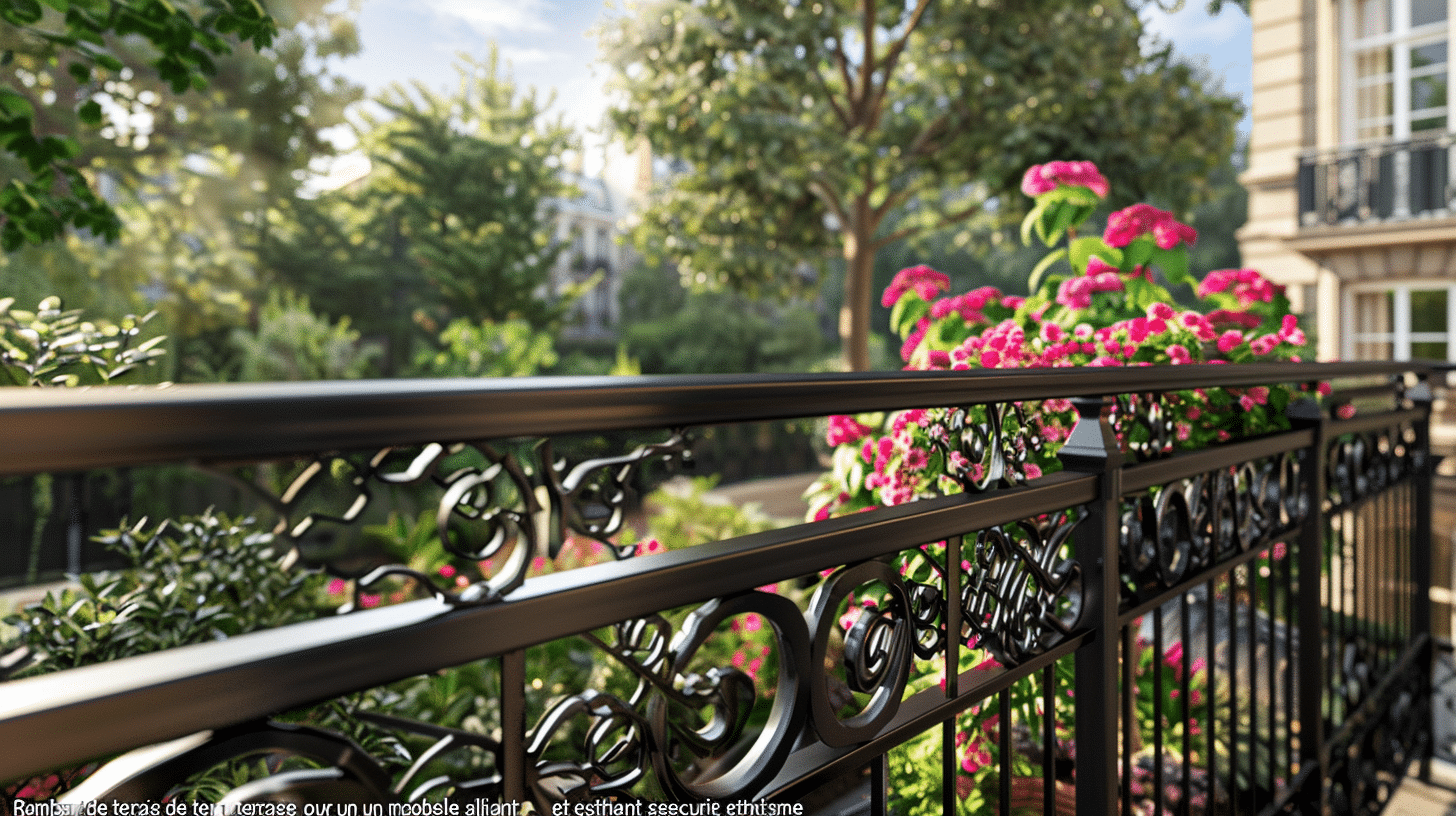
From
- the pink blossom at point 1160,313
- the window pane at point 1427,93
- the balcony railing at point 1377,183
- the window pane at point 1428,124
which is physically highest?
the window pane at point 1427,93

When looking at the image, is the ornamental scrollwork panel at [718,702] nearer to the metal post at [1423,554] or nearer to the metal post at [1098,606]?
the metal post at [1098,606]

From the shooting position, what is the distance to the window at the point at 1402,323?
8125 millimetres

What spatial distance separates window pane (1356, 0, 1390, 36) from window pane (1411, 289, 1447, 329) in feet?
8.90

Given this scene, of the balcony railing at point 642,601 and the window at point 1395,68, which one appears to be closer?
the balcony railing at point 642,601

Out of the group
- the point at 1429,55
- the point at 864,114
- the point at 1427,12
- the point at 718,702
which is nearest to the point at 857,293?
the point at 864,114

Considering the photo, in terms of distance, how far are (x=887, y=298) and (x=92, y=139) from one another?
37.1 feet

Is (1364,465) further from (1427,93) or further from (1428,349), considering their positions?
(1427,93)

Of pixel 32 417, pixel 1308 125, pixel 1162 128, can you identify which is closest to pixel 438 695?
pixel 32 417

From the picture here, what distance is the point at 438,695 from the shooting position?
3.41 m

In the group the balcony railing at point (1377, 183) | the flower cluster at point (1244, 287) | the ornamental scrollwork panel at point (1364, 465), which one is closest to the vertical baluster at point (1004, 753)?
the ornamental scrollwork panel at point (1364, 465)

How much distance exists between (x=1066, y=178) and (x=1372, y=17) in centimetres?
863

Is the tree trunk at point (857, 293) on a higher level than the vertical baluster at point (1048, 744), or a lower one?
higher

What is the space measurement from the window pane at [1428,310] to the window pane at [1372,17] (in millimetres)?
2712

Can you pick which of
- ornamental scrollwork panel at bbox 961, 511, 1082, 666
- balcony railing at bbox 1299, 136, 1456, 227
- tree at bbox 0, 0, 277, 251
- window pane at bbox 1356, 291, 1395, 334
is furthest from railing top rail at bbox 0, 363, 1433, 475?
window pane at bbox 1356, 291, 1395, 334
